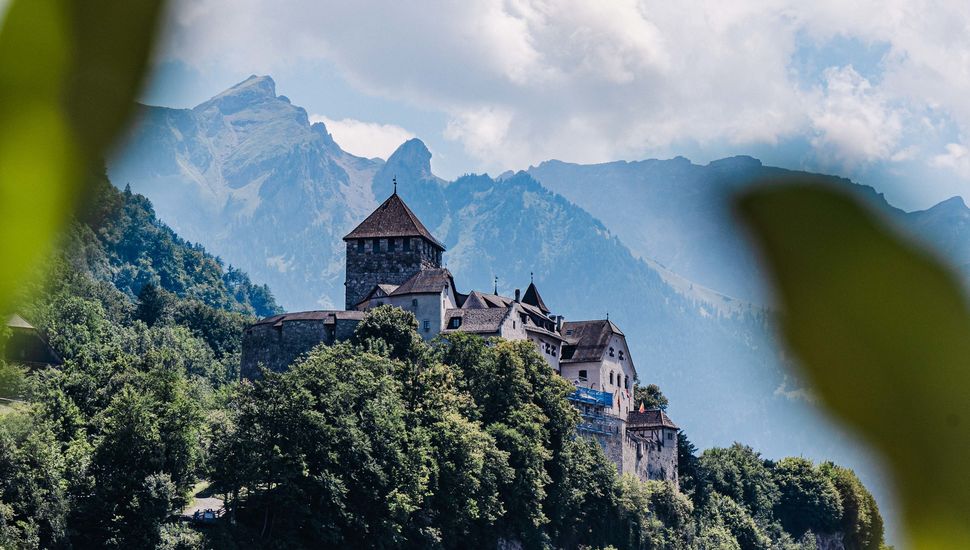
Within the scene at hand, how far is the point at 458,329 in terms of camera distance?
92125mm

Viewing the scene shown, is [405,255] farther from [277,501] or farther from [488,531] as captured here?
[277,501]

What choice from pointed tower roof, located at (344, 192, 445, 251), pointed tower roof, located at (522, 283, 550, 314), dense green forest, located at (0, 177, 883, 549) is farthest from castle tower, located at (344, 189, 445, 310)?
pointed tower roof, located at (522, 283, 550, 314)

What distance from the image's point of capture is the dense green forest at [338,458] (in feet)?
184

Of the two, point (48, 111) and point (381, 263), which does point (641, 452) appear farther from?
point (48, 111)

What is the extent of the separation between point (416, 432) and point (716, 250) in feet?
214

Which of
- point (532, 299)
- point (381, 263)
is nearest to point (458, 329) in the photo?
point (381, 263)

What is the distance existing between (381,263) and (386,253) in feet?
3.18

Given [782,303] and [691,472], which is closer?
[782,303]

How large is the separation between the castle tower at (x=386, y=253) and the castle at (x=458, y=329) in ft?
0.28

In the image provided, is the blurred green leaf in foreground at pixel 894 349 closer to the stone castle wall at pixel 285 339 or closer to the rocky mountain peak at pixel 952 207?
the rocky mountain peak at pixel 952 207

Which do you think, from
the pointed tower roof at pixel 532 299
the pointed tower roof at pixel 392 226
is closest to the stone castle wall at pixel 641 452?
the pointed tower roof at pixel 532 299

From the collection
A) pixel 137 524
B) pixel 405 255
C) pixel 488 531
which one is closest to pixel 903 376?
pixel 137 524

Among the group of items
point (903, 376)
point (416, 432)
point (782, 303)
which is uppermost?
Answer: point (416, 432)

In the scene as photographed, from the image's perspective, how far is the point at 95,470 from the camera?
5697 centimetres
